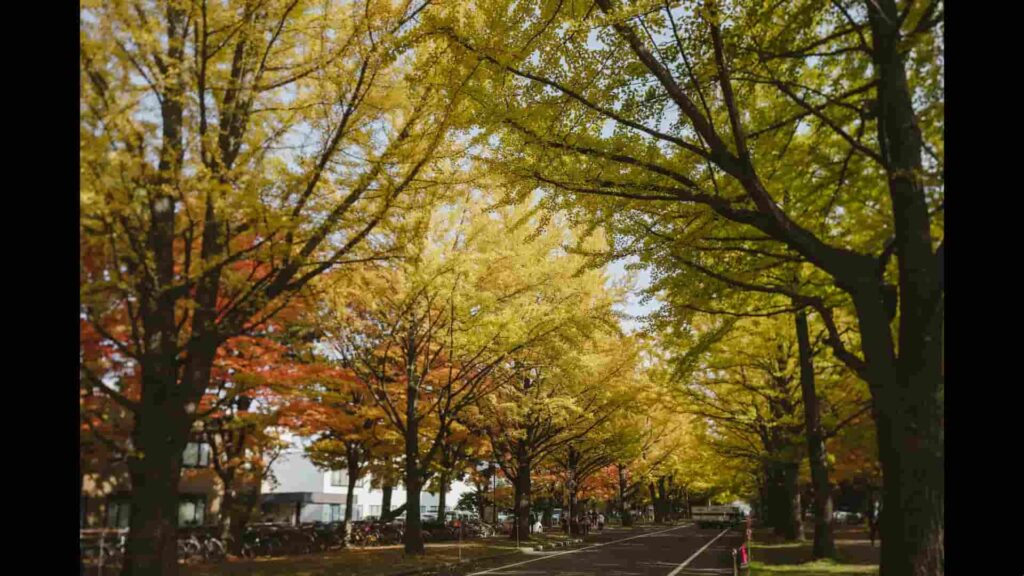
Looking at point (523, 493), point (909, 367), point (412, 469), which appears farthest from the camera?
point (523, 493)

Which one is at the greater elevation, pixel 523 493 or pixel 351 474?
pixel 351 474

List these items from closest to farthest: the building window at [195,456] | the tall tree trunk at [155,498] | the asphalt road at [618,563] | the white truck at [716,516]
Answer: the tall tree trunk at [155,498]
the asphalt road at [618,563]
the building window at [195,456]
the white truck at [716,516]

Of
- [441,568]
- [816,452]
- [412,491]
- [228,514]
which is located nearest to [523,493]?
[412,491]

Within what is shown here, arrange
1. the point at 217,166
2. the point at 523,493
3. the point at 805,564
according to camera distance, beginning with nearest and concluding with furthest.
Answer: the point at 217,166 < the point at 805,564 < the point at 523,493

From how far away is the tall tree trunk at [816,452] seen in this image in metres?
15.3

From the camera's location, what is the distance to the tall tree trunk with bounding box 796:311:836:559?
50.1ft

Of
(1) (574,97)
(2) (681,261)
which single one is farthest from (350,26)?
(2) (681,261)

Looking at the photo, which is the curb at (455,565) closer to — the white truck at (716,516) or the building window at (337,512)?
the building window at (337,512)

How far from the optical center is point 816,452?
16031 millimetres

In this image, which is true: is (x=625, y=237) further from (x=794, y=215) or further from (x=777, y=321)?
(x=777, y=321)

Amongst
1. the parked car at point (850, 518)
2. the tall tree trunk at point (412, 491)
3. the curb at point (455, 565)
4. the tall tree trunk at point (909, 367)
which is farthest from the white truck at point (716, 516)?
the tall tree trunk at point (909, 367)

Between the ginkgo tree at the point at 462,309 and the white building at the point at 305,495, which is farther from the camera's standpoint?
the white building at the point at 305,495

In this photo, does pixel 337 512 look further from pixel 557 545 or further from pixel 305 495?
pixel 557 545
